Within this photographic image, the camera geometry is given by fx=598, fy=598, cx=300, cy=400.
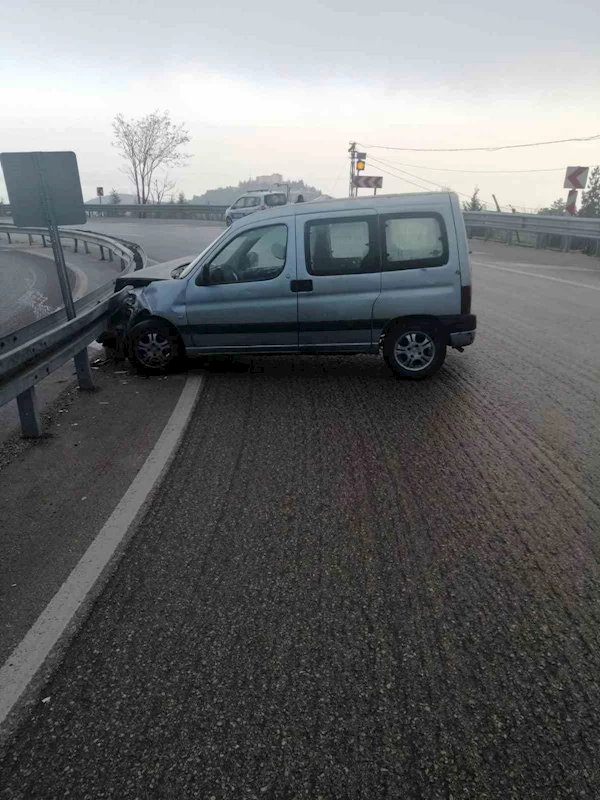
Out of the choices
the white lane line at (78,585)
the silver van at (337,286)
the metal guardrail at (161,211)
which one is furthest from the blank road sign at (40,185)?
the metal guardrail at (161,211)

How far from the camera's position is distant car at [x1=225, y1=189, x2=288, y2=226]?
30.0m

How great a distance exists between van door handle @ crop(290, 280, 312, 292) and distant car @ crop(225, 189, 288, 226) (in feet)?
80.0

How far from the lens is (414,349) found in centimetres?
659

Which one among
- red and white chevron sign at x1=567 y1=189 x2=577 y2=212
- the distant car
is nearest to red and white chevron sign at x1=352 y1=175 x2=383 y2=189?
the distant car

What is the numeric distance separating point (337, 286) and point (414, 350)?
1.10 metres

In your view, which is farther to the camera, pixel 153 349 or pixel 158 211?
pixel 158 211

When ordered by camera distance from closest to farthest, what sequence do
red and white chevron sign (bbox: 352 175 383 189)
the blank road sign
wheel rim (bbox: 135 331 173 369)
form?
wheel rim (bbox: 135 331 173 369) < the blank road sign < red and white chevron sign (bbox: 352 175 383 189)

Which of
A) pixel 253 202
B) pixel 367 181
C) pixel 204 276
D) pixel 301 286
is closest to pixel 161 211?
pixel 253 202

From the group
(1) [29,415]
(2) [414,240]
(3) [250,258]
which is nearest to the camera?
(1) [29,415]

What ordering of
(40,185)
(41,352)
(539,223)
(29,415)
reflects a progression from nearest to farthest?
(29,415) < (41,352) < (40,185) < (539,223)

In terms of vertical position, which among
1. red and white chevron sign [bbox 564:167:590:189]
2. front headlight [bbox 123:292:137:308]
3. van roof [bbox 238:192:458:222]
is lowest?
front headlight [bbox 123:292:137:308]

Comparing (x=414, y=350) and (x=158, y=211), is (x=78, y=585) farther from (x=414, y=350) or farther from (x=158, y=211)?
(x=158, y=211)

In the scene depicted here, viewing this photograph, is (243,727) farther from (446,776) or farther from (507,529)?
(507,529)

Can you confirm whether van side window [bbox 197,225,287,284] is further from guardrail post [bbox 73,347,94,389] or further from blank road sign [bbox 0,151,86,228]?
blank road sign [bbox 0,151,86,228]
